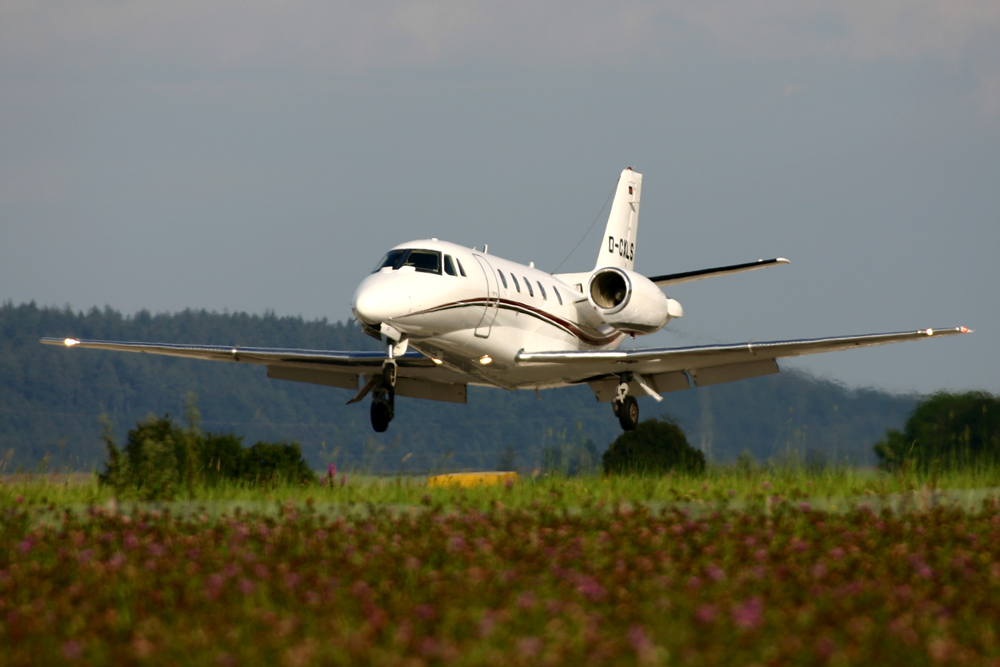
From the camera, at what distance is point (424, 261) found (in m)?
17.8

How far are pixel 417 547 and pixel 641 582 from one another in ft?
5.45

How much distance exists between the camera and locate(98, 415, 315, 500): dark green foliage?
11891 millimetres

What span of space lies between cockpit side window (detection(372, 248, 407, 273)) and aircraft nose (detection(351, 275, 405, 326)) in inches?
29.9

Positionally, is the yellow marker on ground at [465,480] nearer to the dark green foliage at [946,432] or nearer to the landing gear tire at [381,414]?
the landing gear tire at [381,414]

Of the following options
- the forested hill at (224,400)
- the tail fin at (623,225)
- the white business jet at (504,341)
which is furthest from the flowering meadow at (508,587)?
the forested hill at (224,400)

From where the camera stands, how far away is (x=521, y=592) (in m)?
6.70

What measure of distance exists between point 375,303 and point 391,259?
138cm

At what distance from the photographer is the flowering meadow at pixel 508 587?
538 centimetres

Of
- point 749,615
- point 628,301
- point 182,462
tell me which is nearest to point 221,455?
point 182,462

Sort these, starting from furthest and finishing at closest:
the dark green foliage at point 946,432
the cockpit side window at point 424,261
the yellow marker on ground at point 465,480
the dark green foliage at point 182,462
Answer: the cockpit side window at point 424,261 < the dark green foliage at point 946,432 < the yellow marker on ground at point 465,480 < the dark green foliage at point 182,462

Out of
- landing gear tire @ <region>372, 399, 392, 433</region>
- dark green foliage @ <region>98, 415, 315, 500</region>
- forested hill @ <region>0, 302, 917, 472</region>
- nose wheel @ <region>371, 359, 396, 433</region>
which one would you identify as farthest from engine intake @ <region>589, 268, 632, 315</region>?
forested hill @ <region>0, 302, 917, 472</region>

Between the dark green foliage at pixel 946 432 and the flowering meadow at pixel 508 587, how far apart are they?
6.05 m

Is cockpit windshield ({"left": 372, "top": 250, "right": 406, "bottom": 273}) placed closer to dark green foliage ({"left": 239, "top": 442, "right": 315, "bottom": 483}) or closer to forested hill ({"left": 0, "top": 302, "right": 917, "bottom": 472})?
dark green foliage ({"left": 239, "top": 442, "right": 315, "bottom": 483})

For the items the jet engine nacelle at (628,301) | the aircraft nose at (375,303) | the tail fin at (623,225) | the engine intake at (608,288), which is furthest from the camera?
the tail fin at (623,225)
